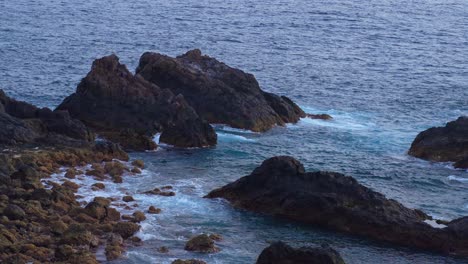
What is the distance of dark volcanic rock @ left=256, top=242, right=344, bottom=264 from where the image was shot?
1679 inches

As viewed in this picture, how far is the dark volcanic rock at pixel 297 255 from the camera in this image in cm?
4266

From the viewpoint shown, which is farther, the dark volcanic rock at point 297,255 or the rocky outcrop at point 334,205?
the rocky outcrop at point 334,205

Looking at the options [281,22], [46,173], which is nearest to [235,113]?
[46,173]

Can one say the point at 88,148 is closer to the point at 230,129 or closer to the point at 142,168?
the point at 142,168

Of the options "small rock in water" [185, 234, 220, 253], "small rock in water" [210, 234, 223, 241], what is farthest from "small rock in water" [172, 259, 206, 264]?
"small rock in water" [210, 234, 223, 241]

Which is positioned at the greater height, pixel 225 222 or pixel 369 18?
pixel 369 18

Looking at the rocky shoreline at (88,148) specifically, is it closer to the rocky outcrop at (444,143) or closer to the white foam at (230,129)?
the white foam at (230,129)

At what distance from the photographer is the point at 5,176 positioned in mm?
53500

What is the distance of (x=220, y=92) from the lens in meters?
76.3

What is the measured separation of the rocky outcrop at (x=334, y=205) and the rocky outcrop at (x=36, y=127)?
13.8 metres

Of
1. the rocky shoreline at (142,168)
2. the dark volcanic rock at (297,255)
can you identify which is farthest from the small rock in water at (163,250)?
the dark volcanic rock at (297,255)

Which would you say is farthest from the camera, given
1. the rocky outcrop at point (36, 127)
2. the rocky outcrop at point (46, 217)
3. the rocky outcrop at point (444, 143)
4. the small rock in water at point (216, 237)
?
the rocky outcrop at point (444, 143)

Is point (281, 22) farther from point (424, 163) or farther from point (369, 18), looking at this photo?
point (424, 163)

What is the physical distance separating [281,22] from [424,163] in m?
64.8
